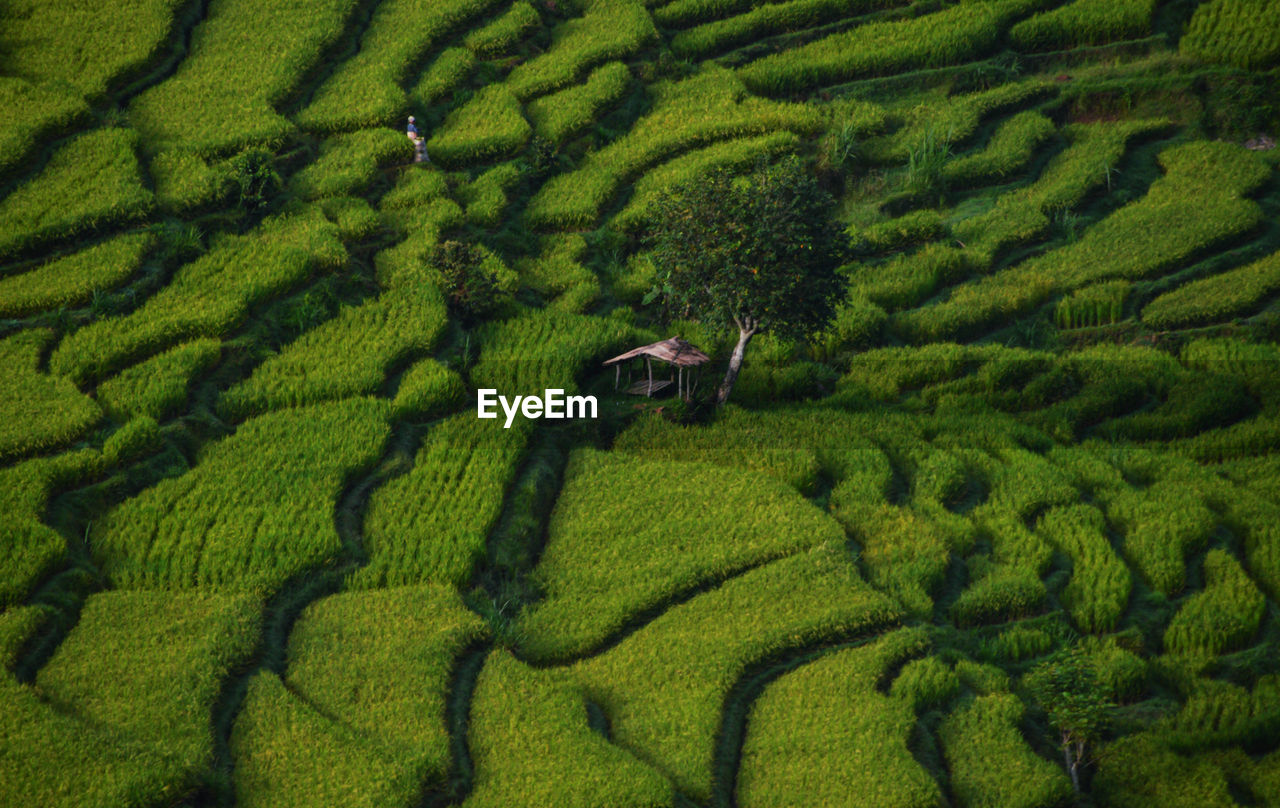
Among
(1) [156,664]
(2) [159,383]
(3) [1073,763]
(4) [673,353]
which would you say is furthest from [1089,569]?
(2) [159,383]

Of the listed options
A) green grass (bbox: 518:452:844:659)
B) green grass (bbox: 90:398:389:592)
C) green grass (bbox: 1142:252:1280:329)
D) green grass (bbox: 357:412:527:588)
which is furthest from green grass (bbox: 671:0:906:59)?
green grass (bbox: 90:398:389:592)

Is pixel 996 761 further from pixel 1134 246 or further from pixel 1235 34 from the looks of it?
pixel 1235 34

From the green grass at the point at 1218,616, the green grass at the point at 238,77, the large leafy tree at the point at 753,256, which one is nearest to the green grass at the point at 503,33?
the green grass at the point at 238,77

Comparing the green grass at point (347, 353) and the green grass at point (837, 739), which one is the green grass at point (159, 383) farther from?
the green grass at point (837, 739)

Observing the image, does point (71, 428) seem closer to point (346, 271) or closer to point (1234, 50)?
point (346, 271)

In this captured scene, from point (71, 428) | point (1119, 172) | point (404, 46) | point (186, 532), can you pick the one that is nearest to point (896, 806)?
point (186, 532)
